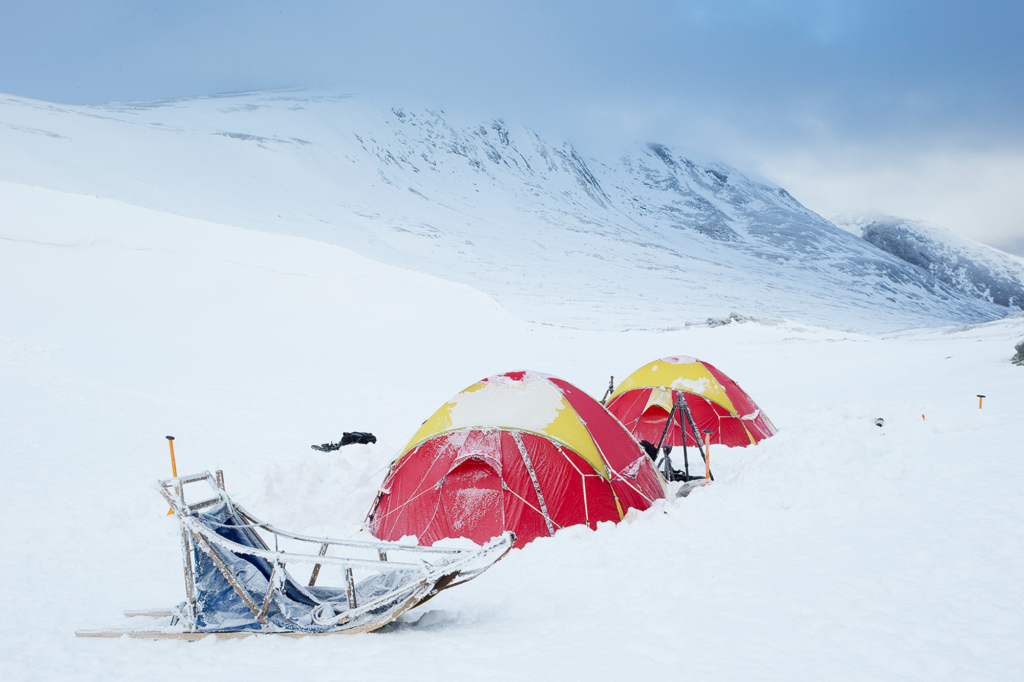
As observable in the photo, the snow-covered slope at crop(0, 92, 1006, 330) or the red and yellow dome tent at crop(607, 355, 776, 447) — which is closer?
the red and yellow dome tent at crop(607, 355, 776, 447)

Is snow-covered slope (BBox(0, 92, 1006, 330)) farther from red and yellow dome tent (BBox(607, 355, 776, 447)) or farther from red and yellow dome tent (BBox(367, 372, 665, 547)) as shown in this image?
red and yellow dome tent (BBox(367, 372, 665, 547))

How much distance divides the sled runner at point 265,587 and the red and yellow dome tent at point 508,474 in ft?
6.49

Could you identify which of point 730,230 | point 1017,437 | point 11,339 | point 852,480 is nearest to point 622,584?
point 852,480

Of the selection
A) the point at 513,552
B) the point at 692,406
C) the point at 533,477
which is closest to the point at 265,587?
the point at 513,552

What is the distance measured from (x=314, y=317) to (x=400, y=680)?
18.8 m

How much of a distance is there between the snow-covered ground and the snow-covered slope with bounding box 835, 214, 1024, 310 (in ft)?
470

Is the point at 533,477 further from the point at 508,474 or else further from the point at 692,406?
the point at 692,406

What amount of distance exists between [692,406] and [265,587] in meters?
7.98

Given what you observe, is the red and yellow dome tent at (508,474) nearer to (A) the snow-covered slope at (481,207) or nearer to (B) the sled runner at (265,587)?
(B) the sled runner at (265,587)

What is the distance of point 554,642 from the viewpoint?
154 inches

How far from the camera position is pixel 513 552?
592cm

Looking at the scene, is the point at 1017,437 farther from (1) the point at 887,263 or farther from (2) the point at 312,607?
(1) the point at 887,263

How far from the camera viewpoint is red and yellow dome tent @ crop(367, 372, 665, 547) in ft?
20.8

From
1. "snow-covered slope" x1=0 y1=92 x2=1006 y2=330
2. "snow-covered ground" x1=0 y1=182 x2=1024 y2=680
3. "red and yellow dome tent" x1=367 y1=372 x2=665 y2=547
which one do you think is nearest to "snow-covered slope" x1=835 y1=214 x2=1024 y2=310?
"snow-covered slope" x1=0 y1=92 x2=1006 y2=330
